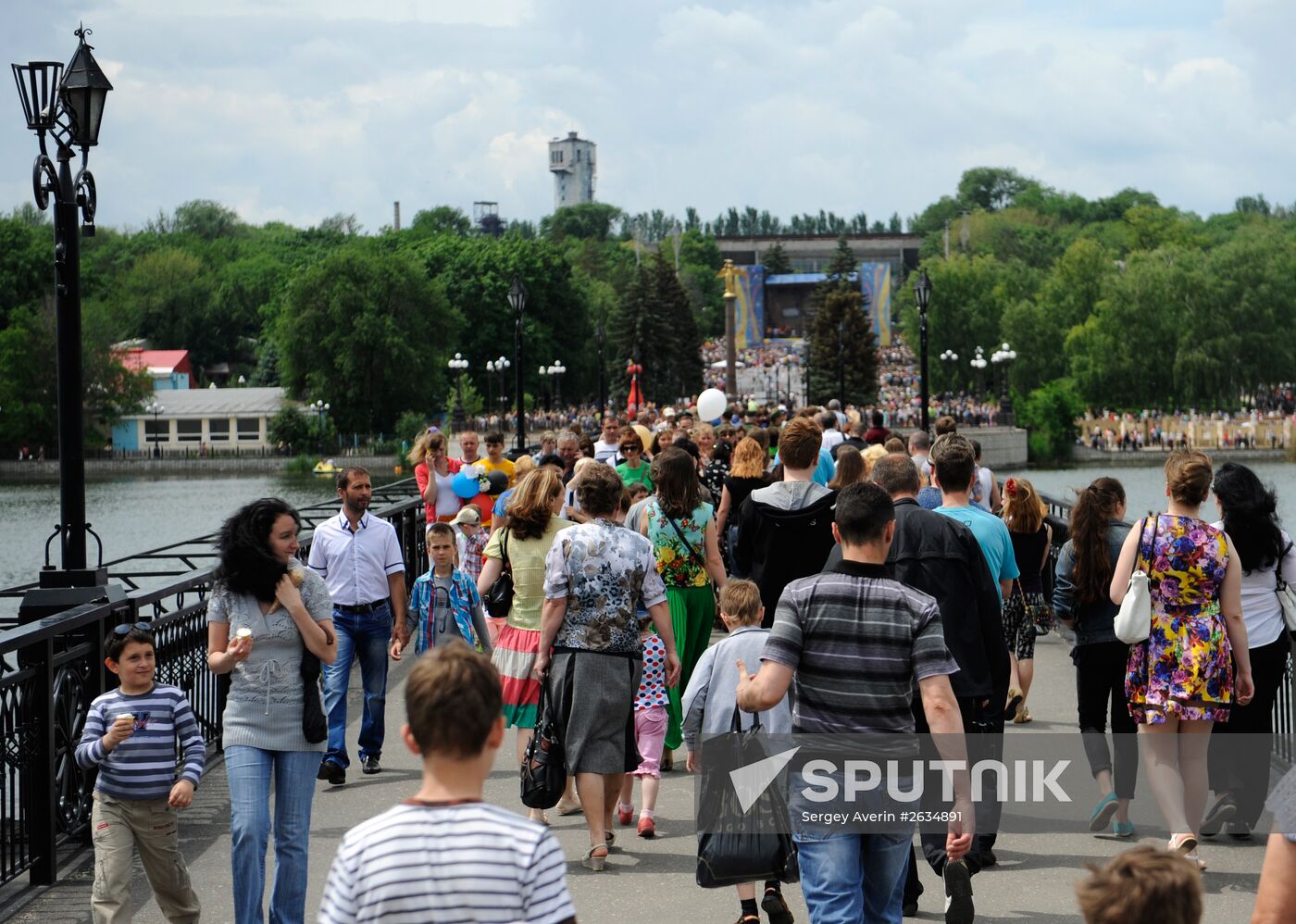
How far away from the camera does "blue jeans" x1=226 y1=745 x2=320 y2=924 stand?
558 centimetres

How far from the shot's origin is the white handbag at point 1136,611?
654cm

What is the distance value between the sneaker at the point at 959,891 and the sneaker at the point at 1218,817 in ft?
7.46

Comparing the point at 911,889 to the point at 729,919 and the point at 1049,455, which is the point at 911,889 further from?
the point at 1049,455

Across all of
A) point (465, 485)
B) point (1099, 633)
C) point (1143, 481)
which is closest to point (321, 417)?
point (1143, 481)

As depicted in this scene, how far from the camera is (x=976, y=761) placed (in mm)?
6605

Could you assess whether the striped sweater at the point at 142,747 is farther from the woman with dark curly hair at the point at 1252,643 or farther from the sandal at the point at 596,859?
the woman with dark curly hair at the point at 1252,643

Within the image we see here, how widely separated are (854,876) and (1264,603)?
3.38 metres

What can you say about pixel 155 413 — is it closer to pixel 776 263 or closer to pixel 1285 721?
pixel 776 263

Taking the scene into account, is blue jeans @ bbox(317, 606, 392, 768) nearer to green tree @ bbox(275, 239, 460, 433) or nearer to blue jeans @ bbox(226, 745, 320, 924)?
blue jeans @ bbox(226, 745, 320, 924)

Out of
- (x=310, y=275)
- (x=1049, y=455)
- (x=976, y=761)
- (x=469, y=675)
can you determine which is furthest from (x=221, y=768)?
(x=310, y=275)

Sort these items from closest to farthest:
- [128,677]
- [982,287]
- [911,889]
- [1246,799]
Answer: [128,677]
[911,889]
[1246,799]
[982,287]

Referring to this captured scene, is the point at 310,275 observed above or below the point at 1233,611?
above

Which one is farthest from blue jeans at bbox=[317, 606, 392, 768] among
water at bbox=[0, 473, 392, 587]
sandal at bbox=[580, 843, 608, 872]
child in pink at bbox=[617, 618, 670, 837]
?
water at bbox=[0, 473, 392, 587]

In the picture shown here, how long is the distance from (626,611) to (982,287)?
101134 mm
